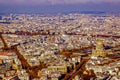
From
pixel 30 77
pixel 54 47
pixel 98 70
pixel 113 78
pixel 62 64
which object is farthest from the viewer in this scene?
pixel 54 47

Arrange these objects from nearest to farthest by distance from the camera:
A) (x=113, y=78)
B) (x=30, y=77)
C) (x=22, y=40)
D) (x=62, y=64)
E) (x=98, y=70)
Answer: (x=113, y=78), (x=30, y=77), (x=98, y=70), (x=62, y=64), (x=22, y=40)

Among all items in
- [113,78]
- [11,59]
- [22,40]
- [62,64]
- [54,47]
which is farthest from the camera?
[22,40]

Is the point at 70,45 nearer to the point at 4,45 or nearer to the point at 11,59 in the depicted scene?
the point at 4,45

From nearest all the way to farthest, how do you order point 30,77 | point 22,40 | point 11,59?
1. point 30,77
2. point 11,59
3. point 22,40

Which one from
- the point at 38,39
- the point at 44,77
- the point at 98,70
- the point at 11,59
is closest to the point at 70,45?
the point at 38,39

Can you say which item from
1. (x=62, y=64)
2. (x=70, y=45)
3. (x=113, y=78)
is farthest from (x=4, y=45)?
(x=113, y=78)

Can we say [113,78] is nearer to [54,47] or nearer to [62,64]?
[62,64]

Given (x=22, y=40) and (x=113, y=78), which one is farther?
(x=22, y=40)

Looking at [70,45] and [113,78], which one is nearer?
[113,78]
